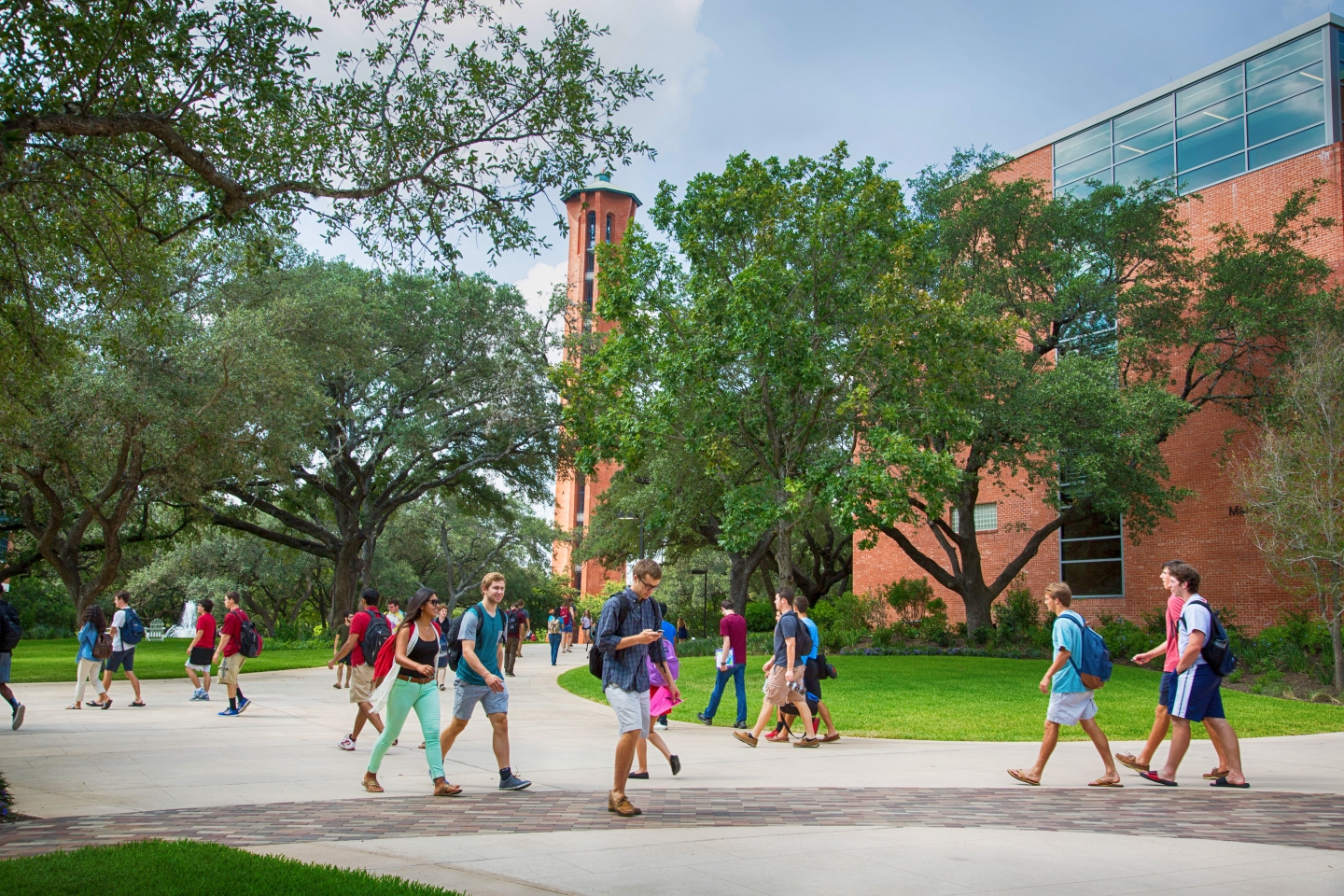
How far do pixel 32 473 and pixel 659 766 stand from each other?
61.3 feet

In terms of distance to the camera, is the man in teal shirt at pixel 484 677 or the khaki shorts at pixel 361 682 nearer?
the man in teal shirt at pixel 484 677

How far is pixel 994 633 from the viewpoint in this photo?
100 feet

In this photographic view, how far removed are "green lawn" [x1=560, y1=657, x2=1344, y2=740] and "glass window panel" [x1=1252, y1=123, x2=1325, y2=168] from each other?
15895 millimetres

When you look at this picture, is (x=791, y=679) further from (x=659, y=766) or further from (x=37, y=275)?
(x=37, y=275)

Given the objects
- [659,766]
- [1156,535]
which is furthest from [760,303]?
[1156,535]

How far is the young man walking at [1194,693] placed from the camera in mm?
8195

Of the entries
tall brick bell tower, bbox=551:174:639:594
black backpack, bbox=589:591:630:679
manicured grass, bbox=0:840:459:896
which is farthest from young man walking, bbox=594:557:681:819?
tall brick bell tower, bbox=551:174:639:594

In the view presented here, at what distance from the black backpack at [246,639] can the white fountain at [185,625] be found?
4587 centimetres

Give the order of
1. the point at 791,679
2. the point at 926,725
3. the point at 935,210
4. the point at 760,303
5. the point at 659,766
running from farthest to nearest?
the point at 935,210 < the point at 760,303 < the point at 926,725 < the point at 791,679 < the point at 659,766

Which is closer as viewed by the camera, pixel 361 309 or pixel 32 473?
pixel 32 473

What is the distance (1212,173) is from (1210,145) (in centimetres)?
92

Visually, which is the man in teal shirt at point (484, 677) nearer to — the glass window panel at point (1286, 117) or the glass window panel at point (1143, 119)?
the glass window panel at point (1286, 117)

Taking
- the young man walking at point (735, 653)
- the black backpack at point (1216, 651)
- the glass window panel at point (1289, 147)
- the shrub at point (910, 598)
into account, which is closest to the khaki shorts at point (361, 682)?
the young man walking at point (735, 653)

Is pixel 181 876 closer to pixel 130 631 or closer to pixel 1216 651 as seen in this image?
pixel 1216 651
